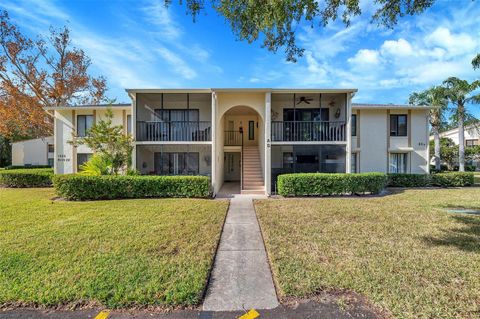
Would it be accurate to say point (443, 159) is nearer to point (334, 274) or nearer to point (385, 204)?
point (385, 204)

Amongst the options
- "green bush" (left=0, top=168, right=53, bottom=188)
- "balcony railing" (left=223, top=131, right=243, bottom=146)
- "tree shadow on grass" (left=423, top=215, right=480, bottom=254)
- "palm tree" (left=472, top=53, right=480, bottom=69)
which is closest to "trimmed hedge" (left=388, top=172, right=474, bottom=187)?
"palm tree" (left=472, top=53, right=480, bottom=69)

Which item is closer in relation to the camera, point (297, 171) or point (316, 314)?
point (316, 314)

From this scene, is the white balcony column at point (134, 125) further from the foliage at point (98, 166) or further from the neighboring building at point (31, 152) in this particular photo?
the neighboring building at point (31, 152)

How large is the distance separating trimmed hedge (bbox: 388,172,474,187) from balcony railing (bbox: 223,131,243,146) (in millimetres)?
10336

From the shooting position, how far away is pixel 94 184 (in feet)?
34.7

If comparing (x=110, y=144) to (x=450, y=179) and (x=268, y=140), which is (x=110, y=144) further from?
(x=450, y=179)

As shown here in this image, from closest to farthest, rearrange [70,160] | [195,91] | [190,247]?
[190,247] → [195,91] → [70,160]

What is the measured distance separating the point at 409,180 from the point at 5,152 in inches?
1841

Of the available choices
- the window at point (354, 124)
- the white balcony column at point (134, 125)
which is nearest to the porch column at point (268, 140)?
the window at point (354, 124)

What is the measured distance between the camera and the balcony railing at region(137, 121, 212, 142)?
533 inches

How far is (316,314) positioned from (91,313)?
2.93m

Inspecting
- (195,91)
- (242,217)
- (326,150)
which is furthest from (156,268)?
(326,150)

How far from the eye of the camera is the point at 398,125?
15.9 m

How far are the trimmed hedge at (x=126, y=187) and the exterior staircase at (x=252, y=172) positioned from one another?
2.88m
